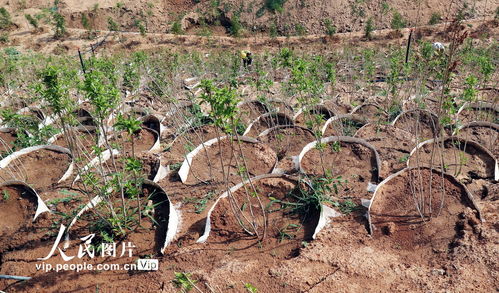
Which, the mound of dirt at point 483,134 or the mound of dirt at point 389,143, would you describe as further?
the mound of dirt at point 483,134

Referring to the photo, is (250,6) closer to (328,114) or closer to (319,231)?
(328,114)

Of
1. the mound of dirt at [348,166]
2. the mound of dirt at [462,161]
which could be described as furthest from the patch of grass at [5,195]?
the mound of dirt at [462,161]

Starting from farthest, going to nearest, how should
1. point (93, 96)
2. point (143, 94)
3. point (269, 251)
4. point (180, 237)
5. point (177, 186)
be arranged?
point (143, 94) < point (177, 186) < point (180, 237) < point (269, 251) < point (93, 96)

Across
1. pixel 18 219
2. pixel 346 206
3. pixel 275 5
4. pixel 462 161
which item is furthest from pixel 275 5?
pixel 18 219

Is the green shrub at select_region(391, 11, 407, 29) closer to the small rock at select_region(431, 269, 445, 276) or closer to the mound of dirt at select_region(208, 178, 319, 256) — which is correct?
the mound of dirt at select_region(208, 178, 319, 256)

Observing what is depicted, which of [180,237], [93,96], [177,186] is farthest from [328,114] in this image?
[93,96]

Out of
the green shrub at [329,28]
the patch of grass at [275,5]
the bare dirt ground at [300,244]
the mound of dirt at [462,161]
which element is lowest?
the bare dirt ground at [300,244]

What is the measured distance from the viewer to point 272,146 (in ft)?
17.1

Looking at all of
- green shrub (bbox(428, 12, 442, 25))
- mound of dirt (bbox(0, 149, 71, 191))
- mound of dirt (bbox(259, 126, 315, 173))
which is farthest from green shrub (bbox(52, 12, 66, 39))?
green shrub (bbox(428, 12, 442, 25))

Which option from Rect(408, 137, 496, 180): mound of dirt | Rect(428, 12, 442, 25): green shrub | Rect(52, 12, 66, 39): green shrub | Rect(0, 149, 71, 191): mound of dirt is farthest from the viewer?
Rect(52, 12, 66, 39): green shrub

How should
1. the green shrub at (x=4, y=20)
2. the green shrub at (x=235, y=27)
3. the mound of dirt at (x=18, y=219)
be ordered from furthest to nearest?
the green shrub at (x=4, y=20) < the green shrub at (x=235, y=27) < the mound of dirt at (x=18, y=219)

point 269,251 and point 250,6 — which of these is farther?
point 250,6

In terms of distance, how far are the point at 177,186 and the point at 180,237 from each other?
1.00 m

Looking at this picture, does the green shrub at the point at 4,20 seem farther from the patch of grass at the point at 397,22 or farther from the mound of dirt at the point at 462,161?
the mound of dirt at the point at 462,161
